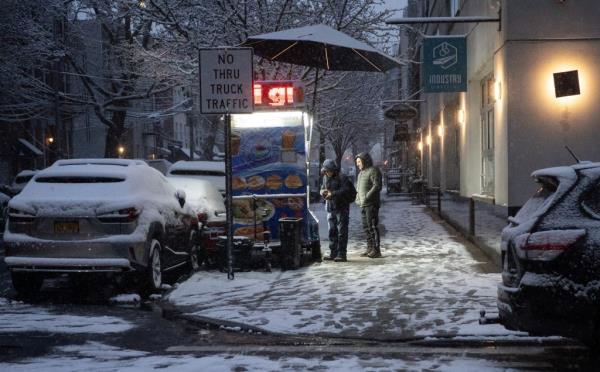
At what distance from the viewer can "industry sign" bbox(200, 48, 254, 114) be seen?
31.9ft

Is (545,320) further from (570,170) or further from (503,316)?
(570,170)

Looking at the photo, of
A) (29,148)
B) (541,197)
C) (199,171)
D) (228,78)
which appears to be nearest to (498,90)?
(228,78)

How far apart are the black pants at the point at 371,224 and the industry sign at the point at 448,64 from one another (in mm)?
3754

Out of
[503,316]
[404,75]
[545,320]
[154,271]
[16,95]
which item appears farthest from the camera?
[404,75]

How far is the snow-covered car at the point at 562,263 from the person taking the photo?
502 centimetres

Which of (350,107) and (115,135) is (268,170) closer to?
(115,135)

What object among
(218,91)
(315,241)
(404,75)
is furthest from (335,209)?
(404,75)

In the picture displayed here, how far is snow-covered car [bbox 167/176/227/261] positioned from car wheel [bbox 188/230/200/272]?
234 mm

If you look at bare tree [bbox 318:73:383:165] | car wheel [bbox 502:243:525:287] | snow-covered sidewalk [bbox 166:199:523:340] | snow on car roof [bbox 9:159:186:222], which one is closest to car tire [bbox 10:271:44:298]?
snow on car roof [bbox 9:159:186:222]

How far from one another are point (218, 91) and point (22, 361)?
487 cm

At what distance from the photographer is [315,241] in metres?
12.1

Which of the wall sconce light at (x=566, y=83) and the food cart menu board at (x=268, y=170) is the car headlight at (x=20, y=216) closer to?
the food cart menu board at (x=268, y=170)

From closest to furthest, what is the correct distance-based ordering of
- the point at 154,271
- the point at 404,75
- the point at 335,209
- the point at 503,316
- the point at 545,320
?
the point at 545,320
the point at 503,316
the point at 154,271
the point at 335,209
the point at 404,75

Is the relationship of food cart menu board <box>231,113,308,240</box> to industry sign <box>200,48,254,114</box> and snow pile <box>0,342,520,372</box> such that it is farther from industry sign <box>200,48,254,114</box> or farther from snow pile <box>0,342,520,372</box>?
snow pile <box>0,342,520,372</box>
